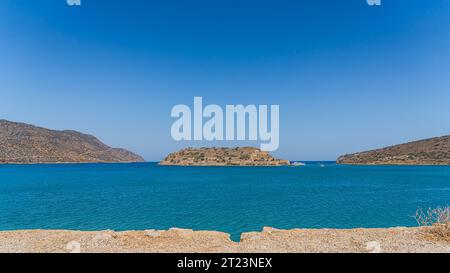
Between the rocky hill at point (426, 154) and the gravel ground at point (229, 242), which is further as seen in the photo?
the rocky hill at point (426, 154)

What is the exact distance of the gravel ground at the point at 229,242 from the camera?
10.3m

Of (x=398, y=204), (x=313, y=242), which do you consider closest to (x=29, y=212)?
(x=313, y=242)

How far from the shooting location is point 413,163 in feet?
582

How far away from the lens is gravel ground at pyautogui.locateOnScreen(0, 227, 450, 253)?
10297 mm

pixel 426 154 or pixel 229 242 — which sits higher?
pixel 426 154

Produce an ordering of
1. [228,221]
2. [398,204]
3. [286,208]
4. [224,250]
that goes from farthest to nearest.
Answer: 1. [398,204]
2. [286,208]
3. [228,221]
4. [224,250]

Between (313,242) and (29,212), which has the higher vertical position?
(313,242)

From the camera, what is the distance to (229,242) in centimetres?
1202

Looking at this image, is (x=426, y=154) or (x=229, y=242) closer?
(x=229, y=242)

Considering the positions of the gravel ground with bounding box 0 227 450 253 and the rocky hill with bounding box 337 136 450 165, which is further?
the rocky hill with bounding box 337 136 450 165
